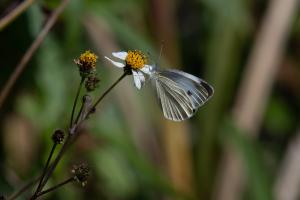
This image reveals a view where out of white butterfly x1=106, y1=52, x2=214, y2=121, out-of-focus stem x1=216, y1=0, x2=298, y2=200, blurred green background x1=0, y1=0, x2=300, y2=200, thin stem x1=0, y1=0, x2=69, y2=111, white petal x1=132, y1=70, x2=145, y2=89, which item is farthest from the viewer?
out-of-focus stem x1=216, y1=0, x2=298, y2=200

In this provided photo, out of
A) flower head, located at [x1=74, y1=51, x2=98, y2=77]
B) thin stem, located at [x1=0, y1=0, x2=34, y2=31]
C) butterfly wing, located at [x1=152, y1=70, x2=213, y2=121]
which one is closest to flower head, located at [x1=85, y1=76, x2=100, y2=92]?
flower head, located at [x1=74, y1=51, x2=98, y2=77]

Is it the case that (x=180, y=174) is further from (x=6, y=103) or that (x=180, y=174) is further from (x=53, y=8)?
(x=53, y=8)

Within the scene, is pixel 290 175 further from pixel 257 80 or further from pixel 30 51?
pixel 30 51

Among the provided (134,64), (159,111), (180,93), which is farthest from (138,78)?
(159,111)

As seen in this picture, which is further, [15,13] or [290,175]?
[290,175]

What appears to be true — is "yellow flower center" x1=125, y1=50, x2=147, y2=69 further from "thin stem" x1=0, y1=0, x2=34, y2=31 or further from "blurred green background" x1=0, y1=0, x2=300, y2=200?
"blurred green background" x1=0, y1=0, x2=300, y2=200

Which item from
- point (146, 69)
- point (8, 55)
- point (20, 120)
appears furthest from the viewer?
point (20, 120)

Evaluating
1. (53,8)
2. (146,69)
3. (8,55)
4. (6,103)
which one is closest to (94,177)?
(6,103)
